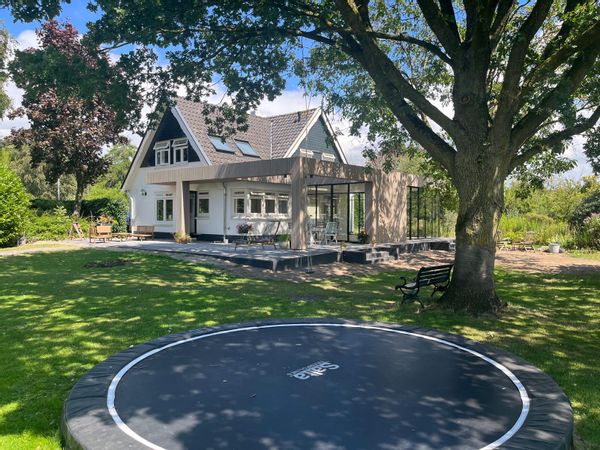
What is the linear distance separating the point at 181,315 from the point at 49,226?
67.1ft

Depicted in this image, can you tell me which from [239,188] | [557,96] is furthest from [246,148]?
[557,96]

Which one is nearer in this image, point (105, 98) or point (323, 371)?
point (323, 371)

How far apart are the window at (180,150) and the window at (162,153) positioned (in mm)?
536

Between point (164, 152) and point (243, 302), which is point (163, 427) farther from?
point (164, 152)

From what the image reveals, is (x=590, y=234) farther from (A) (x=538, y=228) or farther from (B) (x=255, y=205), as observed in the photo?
(B) (x=255, y=205)

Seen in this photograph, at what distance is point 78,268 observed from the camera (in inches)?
559

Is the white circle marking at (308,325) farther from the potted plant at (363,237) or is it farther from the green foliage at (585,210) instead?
the green foliage at (585,210)

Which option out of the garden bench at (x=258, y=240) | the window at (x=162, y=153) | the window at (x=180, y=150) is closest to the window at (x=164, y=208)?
the window at (x=162, y=153)

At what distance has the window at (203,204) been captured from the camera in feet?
80.2

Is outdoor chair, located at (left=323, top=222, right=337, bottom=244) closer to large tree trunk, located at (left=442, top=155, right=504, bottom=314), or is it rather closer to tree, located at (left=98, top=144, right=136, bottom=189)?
large tree trunk, located at (left=442, top=155, right=504, bottom=314)

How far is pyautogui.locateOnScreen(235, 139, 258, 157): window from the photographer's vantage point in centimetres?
2635

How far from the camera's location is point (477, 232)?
878cm

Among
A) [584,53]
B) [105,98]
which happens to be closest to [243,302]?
[105,98]

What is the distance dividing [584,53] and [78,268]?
14.0m
